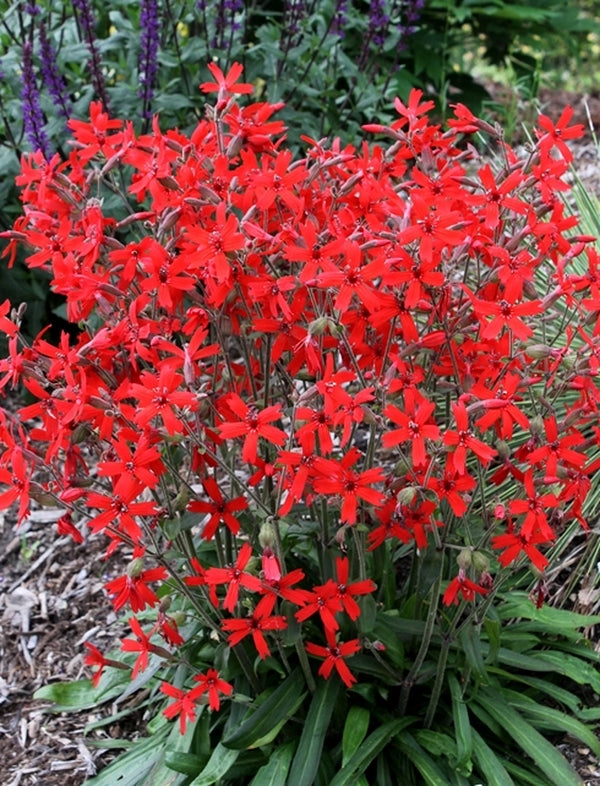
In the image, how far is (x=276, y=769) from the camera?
2736mm

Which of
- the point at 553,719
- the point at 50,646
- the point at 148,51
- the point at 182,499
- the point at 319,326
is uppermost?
the point at 148,51

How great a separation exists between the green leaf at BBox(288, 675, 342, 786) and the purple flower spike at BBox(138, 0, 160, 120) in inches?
103

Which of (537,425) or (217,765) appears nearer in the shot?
(537,425)

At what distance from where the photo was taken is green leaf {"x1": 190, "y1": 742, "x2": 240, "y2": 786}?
2.66 m

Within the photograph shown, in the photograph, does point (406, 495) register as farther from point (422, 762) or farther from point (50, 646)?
point (50, 646)

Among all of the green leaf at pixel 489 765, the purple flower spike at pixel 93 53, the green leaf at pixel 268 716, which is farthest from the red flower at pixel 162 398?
the purple flower spike at pixel 93 53

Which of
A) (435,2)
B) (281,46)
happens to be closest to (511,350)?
(281,46)

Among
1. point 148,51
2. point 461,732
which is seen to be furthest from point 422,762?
point 148,51

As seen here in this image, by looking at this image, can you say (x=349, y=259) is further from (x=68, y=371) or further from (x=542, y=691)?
(x=542, y=691)

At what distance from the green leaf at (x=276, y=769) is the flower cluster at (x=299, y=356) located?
0.89ft

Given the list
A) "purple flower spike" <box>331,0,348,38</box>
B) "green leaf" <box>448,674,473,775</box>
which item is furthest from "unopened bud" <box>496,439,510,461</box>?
"purple flower spike" <box>331,0,348,38</box>

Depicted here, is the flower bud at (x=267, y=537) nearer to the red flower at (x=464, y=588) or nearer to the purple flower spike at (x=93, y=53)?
the red flower at (x=464, y=588)

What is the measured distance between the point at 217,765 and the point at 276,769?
0.16 meters

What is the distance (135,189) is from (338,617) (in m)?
1.34
